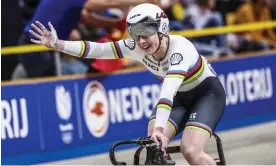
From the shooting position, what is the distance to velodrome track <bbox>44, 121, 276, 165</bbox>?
33.2 ft

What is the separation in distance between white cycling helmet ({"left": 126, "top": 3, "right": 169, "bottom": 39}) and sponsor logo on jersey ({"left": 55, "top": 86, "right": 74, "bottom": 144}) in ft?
14.1

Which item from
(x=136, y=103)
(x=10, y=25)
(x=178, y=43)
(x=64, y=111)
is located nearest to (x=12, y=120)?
(x=64, y=111)

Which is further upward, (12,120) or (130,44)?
(130,44)

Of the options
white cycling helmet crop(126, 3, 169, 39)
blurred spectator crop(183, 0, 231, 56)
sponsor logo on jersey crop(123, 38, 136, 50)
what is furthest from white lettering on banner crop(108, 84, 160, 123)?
white cycling helmet crop(126, 3, 169, 39)

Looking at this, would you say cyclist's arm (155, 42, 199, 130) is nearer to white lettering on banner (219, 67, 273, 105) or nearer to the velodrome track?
the velodrome track

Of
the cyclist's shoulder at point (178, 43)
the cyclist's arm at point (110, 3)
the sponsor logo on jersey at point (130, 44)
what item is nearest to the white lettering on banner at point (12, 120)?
the cyclist's arm at point (110, 3)

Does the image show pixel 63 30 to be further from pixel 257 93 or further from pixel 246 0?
pixel 246 0

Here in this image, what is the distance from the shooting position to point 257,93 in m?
13.6

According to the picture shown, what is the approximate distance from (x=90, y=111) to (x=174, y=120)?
13.4ft

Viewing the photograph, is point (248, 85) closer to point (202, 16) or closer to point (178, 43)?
point (202, 16)

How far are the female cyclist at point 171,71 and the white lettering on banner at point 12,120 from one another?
3.36 metres

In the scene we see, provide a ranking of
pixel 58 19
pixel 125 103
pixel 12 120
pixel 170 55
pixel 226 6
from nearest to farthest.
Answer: pixel 170 55 → pixel 12 120 → pixel 58 19 → pixel 125 103 → pixel 226 6

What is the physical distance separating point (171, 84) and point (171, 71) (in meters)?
0.16

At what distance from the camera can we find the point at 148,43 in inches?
274
